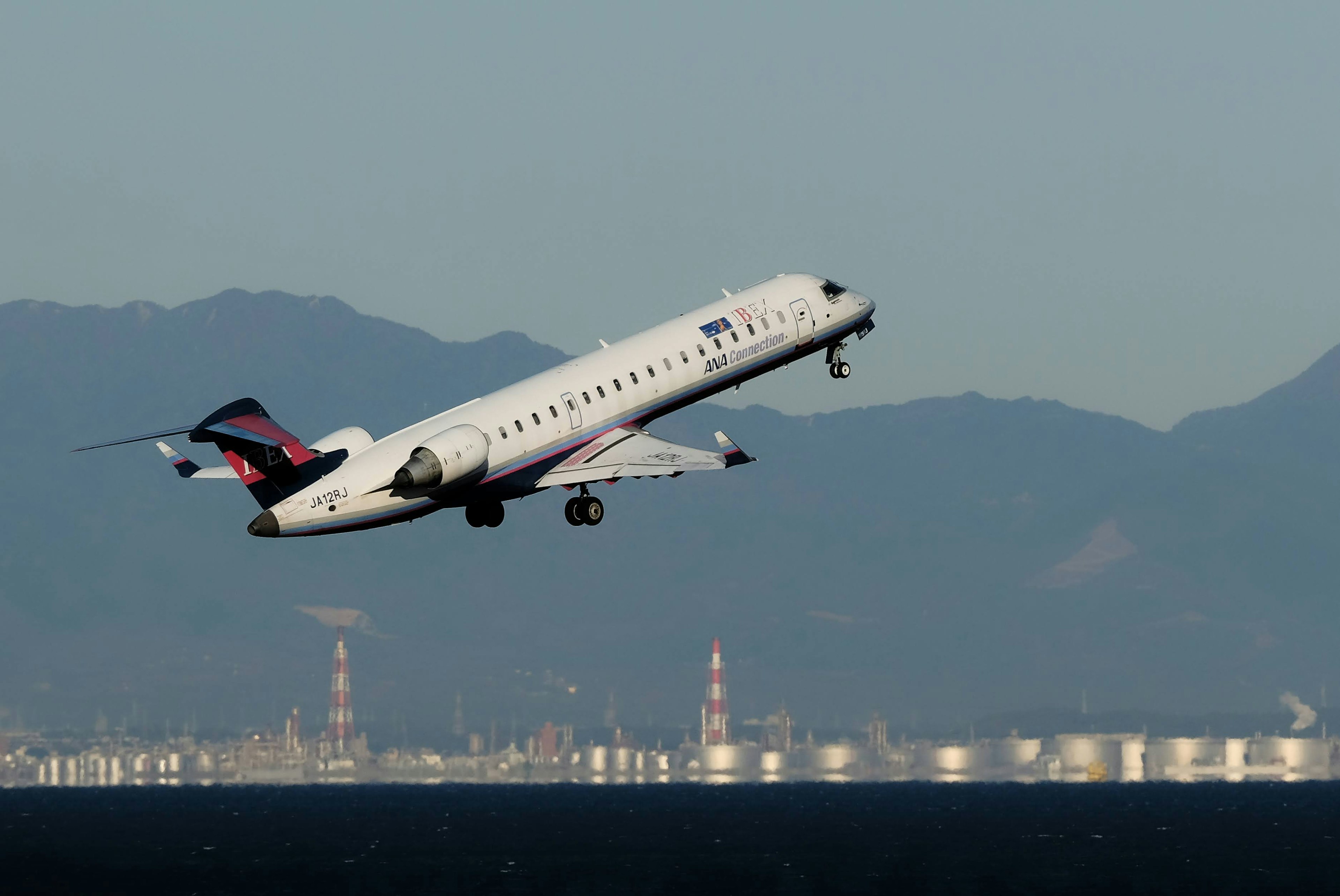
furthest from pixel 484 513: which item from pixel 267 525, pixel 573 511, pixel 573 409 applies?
pixel 267 525

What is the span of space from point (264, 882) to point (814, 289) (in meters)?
111

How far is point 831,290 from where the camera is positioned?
75188 mm

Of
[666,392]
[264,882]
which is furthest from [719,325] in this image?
[264,882]

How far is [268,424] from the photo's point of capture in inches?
2328

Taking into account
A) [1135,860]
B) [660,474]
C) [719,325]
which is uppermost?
[719,325]

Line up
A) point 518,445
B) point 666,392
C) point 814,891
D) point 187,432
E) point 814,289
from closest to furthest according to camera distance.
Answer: point 187,432
point 518,445
point 666,392
point 814,289
point 814,891

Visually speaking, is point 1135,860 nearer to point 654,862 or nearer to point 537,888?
point 654,862

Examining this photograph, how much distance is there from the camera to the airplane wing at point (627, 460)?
62344mm

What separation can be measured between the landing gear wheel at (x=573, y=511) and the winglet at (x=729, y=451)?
4.86 meters

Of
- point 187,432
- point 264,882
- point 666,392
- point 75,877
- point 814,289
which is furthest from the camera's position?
point 75,877

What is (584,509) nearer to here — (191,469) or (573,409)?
(573,409)

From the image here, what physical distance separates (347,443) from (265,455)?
290cm

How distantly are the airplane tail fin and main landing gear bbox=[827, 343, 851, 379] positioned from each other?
21853 mm

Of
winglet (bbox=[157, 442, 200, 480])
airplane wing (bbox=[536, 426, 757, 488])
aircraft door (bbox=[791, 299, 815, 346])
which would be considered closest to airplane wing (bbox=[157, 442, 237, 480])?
winglet (bbox=[157, 442, 200, 480])
